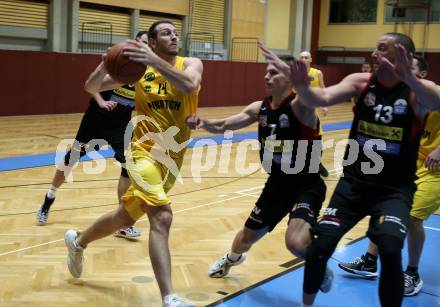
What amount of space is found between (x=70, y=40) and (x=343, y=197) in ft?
50.2

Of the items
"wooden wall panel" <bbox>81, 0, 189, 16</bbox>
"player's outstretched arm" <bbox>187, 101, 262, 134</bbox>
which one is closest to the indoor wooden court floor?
"player's outstretched arm" <bbox>187, 101, 262, 134</bbox>

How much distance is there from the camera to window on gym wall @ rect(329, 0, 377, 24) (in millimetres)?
28688

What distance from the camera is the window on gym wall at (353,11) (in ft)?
94.1

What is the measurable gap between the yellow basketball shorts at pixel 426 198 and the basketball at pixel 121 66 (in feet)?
7.58

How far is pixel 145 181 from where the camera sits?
4.01 meters

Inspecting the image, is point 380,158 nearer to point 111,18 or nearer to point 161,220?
point 161,220

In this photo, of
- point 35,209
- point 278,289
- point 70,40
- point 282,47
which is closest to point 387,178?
point 278,289

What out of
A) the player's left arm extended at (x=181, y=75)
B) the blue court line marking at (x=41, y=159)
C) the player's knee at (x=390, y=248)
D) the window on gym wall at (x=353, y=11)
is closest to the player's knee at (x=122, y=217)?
the player's left arm extended at (x=181, y=75)

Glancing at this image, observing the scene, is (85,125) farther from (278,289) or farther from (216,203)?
(278,289)

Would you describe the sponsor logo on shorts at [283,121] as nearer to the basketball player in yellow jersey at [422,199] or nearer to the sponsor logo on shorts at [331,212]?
the sponsor logo on shorts at [331,212]

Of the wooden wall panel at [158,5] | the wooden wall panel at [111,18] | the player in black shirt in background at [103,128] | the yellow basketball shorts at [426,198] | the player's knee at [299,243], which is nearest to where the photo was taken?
the player's knee at [299,243]

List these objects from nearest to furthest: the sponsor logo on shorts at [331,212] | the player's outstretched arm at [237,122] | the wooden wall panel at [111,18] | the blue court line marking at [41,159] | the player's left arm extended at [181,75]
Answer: the sponsor logo on shorts at [331,212] → the player's left arm extended at [181,75] → the player's outstretched arm at [237,122] → the blue court line marking at [41,159] → the wooden wall panel at [111,18]

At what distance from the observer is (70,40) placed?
17484 mm

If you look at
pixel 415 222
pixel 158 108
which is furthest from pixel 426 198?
pixel 158 108
